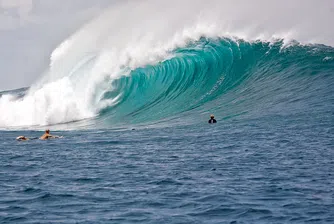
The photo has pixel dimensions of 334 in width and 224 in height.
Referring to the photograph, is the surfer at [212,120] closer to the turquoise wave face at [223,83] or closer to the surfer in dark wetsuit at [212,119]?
the surfer in dark wetsuit at [212,119]

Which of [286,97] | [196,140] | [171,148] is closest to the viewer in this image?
[171,148]

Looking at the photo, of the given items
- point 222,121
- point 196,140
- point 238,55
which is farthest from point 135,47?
point 196,140

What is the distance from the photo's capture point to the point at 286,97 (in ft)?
85.0

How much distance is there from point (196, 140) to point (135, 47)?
20262mm

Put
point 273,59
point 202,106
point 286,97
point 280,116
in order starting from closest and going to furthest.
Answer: point 280,116
point 286,97
point 202,106
point 273,59

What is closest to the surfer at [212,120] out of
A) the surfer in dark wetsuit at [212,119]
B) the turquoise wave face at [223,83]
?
the surfer in dark wetsuit at [212,119]

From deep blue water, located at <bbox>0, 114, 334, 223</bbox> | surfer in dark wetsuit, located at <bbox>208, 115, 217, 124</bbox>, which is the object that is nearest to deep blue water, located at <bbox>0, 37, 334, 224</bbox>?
deep blue water, located at <bbox>0, 114, 334, 223</bbox>

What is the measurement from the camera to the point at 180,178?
460 inches

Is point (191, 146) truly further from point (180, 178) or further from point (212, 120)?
point (212, 120)

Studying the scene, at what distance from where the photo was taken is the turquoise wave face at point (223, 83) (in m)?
26.0

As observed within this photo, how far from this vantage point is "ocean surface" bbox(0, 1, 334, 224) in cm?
940

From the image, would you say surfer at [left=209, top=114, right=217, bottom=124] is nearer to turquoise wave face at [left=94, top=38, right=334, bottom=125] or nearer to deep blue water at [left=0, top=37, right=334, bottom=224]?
deep blue water at [left=0, top=37, right=334, bottom=224]

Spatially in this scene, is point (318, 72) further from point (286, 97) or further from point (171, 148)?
point (171, 148)

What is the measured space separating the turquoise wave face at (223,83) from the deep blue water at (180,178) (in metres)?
6.45
